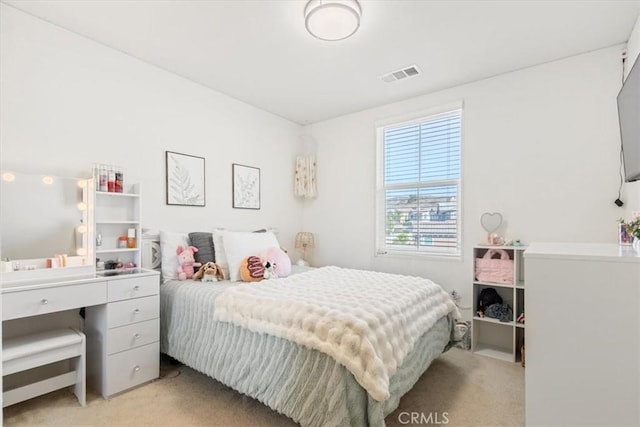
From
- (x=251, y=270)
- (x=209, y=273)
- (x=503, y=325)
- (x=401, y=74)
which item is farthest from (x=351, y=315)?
(x=401, y=74)

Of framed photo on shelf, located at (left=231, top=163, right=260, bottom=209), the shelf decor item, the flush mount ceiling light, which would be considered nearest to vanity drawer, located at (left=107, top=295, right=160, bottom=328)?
framed photo on shelf, located at (left=231, top=163, right=260, bottom=209)

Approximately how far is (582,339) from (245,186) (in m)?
3.12

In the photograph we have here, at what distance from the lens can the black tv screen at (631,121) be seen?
140 centimetres

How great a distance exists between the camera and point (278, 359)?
67.1 inches

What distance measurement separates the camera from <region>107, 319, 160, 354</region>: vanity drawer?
2.07m

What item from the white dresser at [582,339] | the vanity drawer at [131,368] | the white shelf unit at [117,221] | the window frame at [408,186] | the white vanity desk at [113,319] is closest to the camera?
the white dresser at [582,339]

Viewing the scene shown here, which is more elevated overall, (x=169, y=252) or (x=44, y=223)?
(x=44, y=223)

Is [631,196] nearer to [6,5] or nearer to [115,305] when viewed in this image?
[115,305]

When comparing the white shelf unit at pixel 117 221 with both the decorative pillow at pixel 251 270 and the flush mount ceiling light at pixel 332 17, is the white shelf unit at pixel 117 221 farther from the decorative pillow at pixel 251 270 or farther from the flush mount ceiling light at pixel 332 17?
the flush mount ceiling light at pixel 332 17

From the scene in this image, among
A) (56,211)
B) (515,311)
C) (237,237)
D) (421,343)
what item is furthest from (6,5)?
(515,311)

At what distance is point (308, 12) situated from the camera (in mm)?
2012

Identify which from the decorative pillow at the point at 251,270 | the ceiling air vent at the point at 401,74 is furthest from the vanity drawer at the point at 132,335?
the ceiling air vent at the point at 401,74

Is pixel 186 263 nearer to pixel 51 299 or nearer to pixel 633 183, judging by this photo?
pixel 51 299

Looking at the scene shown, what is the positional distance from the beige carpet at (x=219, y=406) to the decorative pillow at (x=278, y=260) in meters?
0.96
